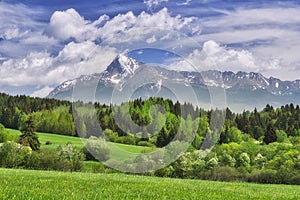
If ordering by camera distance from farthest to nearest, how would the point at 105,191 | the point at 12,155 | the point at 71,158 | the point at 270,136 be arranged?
the point at 270,136 < the point at 71,158 < the point at 12,155 < the point at 105,191

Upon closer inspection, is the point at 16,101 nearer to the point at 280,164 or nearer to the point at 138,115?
the point at 280,164

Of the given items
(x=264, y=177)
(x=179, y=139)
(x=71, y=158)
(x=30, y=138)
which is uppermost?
(x=179, y=139)

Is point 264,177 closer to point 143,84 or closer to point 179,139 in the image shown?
point 179,139

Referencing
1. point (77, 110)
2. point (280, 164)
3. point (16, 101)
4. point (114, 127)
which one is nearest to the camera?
point (114, 127)

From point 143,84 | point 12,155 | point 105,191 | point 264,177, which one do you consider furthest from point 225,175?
point 105,191

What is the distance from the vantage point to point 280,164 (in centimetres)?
7162

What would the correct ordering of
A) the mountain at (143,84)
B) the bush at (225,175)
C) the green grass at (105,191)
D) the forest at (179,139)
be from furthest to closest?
the bush at (225,175), the forest at (179,139), the mountain at (143,84), the green grass at (105,191)

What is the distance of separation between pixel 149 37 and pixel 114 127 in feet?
25.8

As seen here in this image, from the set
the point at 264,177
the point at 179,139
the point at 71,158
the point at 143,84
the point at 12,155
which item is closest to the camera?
the point at 143,84

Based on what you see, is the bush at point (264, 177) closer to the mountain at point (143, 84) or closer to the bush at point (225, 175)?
the bush at point (225, 175)

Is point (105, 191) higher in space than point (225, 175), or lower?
higher

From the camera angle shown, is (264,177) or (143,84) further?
(264,177)

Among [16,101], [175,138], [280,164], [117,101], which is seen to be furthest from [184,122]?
[16,101]

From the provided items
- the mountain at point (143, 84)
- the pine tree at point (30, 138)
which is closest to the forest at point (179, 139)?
the pine tree at point (30, 138)
